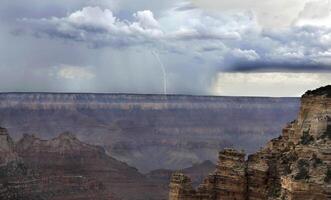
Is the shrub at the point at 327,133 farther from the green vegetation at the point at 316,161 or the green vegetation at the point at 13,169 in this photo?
the green vegetation at the point at 13,169

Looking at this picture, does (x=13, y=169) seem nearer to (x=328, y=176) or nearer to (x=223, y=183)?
(x=223, y=183)

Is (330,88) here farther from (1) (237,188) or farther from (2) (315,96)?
(1) (237,188)

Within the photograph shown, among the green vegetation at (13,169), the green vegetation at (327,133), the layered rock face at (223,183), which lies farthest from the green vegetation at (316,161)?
the green vegetation at (13,169)

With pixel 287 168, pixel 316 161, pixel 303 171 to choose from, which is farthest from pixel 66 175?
pixel 303 171

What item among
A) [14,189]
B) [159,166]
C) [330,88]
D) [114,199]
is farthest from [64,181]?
[330,88]

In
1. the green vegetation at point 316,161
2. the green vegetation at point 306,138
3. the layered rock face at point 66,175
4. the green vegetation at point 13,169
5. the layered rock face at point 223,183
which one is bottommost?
the layered rock face at point 66,175

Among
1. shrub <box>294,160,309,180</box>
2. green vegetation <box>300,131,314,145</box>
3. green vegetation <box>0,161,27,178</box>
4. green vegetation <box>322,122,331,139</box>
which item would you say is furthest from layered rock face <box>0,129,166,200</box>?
green vegetation <box>322,122,331,139</box>

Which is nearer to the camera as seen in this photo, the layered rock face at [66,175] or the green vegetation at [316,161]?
the green vegetation at [316,161]
